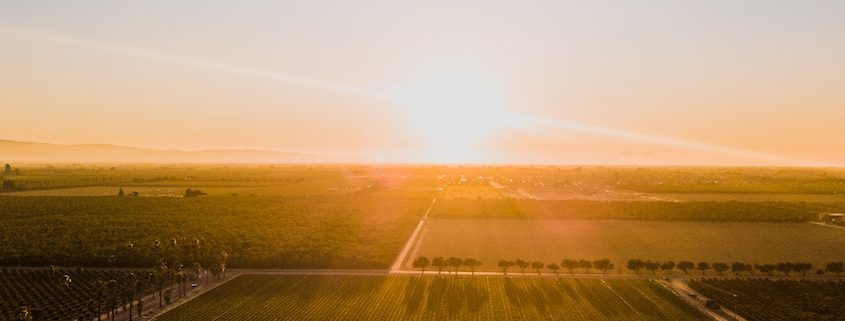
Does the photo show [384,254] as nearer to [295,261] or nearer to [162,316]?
[295,261]

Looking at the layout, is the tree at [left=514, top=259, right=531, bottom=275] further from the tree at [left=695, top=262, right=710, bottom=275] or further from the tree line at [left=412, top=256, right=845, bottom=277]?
the tree at [left=695, top=262, right=710, bottom=275]

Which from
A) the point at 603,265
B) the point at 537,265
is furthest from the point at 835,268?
the point at 537,265

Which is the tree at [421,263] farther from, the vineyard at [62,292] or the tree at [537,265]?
the vineyard at [62,292]

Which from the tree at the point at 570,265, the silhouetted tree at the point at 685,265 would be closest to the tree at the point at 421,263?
the tree at the point at 570,265

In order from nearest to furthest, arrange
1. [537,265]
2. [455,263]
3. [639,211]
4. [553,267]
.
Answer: [553,267], [537,265], [455,263], [639,211]

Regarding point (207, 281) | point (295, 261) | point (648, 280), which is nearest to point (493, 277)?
point (648, 280)

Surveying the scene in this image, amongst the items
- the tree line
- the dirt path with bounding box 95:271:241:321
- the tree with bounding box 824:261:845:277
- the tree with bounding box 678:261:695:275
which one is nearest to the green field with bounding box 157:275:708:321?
the dirt path with bounding box 95:271:241:321

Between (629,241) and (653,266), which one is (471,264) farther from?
(629,241)
